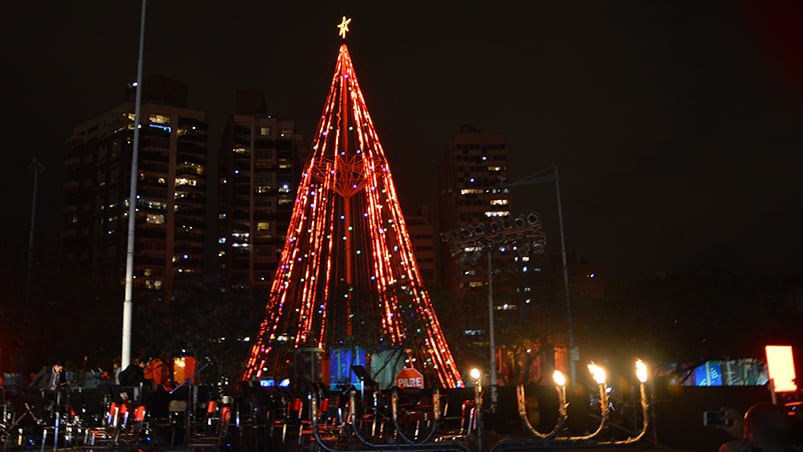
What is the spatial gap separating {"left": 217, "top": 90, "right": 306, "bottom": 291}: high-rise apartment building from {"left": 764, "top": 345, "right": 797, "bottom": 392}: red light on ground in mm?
82958

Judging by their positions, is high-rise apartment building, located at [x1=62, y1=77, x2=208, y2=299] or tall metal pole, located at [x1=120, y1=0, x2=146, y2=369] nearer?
tall metal pole, located at [x1=120, y1=0, x2=146, y2=369]

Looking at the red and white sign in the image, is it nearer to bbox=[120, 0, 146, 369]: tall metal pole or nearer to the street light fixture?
the street light fixture

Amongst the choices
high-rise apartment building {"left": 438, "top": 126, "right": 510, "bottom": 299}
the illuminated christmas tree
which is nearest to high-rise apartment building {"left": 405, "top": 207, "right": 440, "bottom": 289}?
high-rise apartment building {"left": 438, "top": 126, "right": 510, "bottom": 299}

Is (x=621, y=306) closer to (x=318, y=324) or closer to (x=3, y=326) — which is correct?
(x=318, y=324)

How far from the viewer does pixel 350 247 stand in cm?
3412

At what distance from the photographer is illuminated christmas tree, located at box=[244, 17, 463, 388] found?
29.1 metres

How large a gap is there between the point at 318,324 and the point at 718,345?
1897 cm

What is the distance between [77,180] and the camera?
8669 centimetres

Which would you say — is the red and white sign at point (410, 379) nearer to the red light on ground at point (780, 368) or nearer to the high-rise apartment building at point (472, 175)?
the red light on ground at point (780, 368)

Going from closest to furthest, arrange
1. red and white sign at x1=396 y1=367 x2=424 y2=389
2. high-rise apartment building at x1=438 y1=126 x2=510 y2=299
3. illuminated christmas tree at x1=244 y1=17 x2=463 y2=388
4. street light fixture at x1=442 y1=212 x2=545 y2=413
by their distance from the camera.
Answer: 1. street light fixture at x1=442 y1=212 x2=545 y2=413
2. illuminated christmas tree at x1=244 y1=17 x2=463 y2=388
3. red and white sign at x1=396 y1=367 x2=424 y2=389
4. high-rise apartment building at x1=438 y1=126 x2=510 y2=299

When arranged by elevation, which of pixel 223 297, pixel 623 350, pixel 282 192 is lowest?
pixel 623 350

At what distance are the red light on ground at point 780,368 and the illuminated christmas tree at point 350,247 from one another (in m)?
20.2

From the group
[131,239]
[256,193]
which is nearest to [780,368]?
[131,239]

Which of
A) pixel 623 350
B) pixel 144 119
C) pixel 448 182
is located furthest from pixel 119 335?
pixel 448 182
